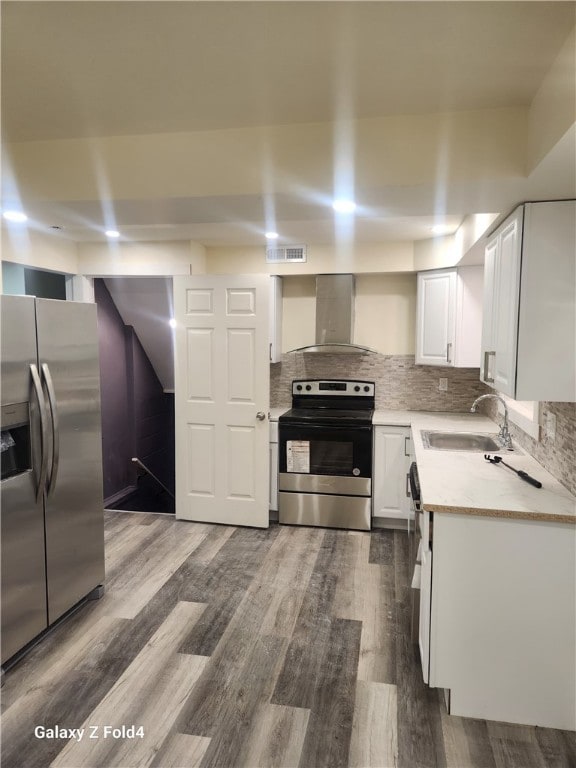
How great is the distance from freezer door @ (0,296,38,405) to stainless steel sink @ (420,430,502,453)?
2.40 meters

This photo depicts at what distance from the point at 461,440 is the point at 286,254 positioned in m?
2.10

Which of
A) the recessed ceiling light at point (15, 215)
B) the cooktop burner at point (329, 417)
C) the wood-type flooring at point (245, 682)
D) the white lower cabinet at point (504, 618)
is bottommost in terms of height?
the wood-type flooring at point (245, 682)

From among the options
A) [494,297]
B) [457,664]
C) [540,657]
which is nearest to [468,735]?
[457,664]

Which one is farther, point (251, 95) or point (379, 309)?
point (379, 309)

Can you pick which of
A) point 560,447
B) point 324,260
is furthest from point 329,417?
point 560,447

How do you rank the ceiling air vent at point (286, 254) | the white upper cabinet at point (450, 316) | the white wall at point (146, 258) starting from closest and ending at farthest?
the white upper cabinet at point (450, 316) < the white wall at point (146, 258) < the ceiling air vent at point (286, 254)

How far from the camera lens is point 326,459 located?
3.92 m

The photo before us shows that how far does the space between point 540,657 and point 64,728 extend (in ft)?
6.22

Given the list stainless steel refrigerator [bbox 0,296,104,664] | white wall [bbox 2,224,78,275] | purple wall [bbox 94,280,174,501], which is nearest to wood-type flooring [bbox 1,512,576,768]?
→ stainless steel refrigerator [bbox 0,296,104,664]

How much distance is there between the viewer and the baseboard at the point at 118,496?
4581mm

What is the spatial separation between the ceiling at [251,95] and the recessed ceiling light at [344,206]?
0.04 metres

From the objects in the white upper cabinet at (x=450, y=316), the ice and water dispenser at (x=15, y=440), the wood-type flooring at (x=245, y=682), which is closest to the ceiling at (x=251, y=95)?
the ice and water dispenser at (x=15, y=440)

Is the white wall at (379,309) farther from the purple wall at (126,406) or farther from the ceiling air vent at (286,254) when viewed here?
the purple wall at (126,406)

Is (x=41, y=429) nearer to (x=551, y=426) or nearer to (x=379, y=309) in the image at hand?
(x=551, y=426)
